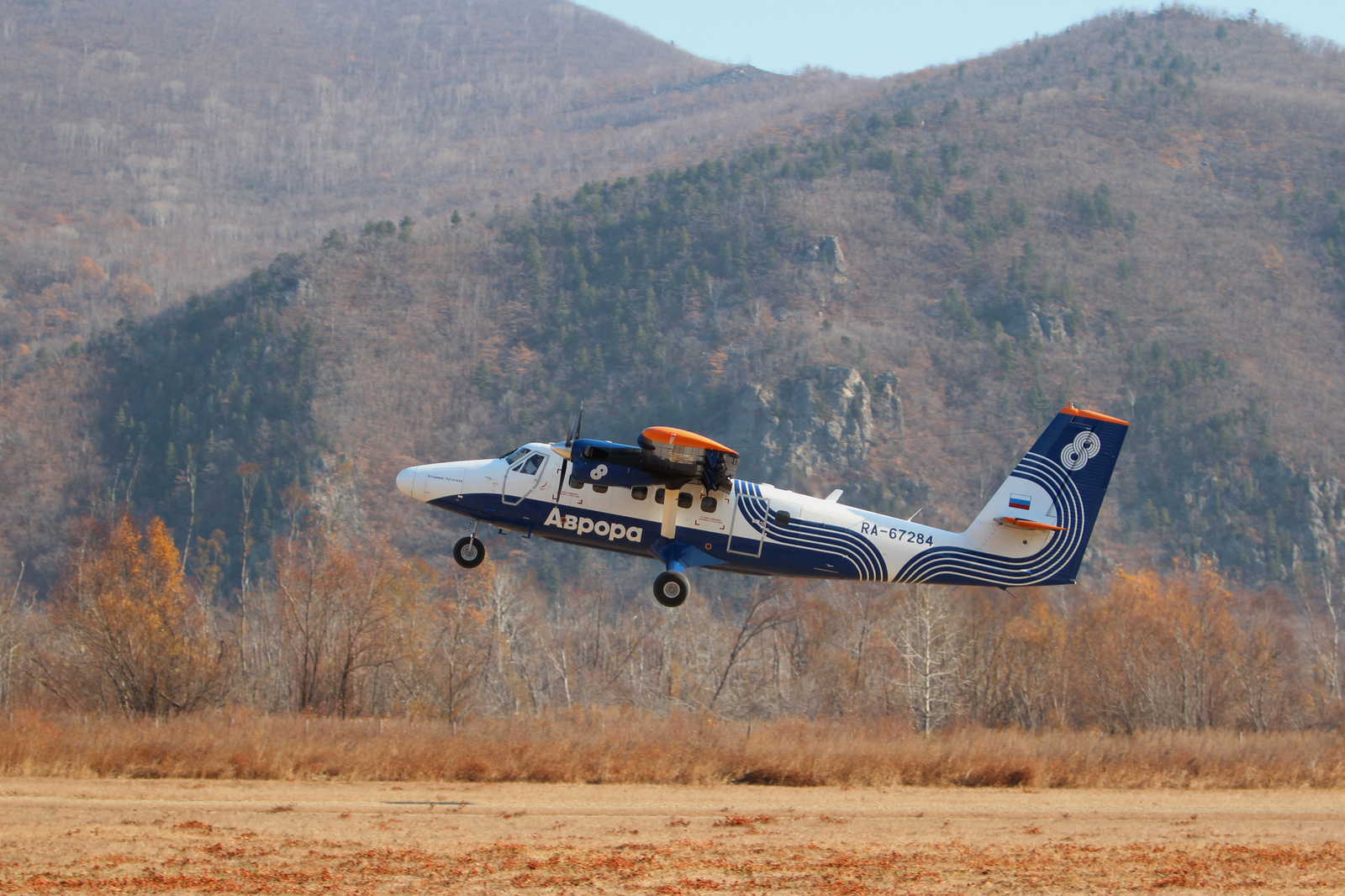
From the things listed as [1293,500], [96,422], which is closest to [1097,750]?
[1293,500]

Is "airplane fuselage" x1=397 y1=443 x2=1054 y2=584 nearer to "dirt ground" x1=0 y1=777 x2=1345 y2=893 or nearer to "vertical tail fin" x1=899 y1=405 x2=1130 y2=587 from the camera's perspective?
"vertical tail fin" x1=899 y1=405 x2=1130 y2=587

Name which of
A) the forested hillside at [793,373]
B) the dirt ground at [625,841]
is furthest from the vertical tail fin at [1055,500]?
the forested hillside at [793,373]

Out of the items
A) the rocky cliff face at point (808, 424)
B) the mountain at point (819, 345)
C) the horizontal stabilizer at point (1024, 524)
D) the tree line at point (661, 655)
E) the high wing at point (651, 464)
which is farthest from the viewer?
the mountain at point (819, 345)

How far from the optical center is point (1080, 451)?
3052 cm

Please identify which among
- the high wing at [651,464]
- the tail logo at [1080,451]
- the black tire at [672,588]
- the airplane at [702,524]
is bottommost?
the black tire at [672,588]

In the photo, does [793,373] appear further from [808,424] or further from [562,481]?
[562,481]

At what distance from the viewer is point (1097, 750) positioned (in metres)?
48.8

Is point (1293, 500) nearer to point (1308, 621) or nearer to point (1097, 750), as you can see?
point (1308, 621)

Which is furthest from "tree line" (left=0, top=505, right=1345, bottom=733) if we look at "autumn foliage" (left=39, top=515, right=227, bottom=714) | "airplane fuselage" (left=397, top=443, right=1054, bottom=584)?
"airplane fuselage" (left=397, top=443, right=1054, bottom=584)

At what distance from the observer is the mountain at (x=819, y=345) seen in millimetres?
108750

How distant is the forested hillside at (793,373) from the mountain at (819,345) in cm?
42

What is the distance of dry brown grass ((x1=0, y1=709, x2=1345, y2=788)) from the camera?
4019cm

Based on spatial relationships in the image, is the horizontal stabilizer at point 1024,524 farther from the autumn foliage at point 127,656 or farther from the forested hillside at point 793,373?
the forested hillside at point 793,373

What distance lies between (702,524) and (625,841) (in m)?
8.03
